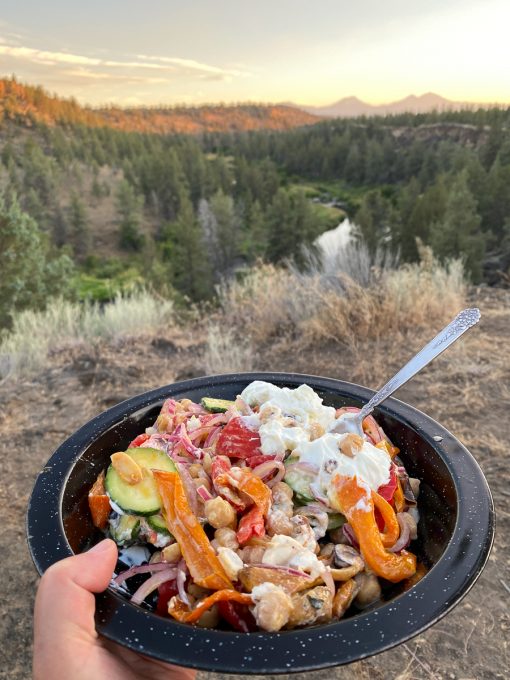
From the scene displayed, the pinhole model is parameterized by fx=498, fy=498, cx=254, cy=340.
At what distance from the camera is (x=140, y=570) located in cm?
132

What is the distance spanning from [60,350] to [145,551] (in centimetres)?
463

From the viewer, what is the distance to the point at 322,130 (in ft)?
284

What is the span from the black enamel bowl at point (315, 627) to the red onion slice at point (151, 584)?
42 millimetres

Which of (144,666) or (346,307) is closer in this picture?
(144,666)

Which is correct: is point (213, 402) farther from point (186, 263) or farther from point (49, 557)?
point (186, 263)

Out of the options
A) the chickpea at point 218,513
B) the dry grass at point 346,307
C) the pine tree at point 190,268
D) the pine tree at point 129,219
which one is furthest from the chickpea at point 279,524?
the pine tree at point 129,219

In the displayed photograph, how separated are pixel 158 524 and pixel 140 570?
123 mm

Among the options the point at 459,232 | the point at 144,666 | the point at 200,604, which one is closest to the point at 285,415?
the point at 200,604

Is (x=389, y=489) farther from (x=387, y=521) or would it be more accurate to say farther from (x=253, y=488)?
(x=253, y=488)

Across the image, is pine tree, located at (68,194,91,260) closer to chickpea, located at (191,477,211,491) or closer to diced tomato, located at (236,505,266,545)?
chickpea, located at (191,477,211,491)

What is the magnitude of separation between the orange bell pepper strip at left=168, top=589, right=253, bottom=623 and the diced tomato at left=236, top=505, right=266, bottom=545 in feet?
0.46

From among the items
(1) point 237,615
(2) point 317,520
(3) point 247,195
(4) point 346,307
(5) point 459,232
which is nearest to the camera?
(1) point 237,615

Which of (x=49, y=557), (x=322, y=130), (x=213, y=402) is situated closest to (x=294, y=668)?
(x=49, y=557)

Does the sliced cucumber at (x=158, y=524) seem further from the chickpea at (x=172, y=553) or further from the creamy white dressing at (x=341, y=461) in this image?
the creamy white dressing at (x=341, y=461)
